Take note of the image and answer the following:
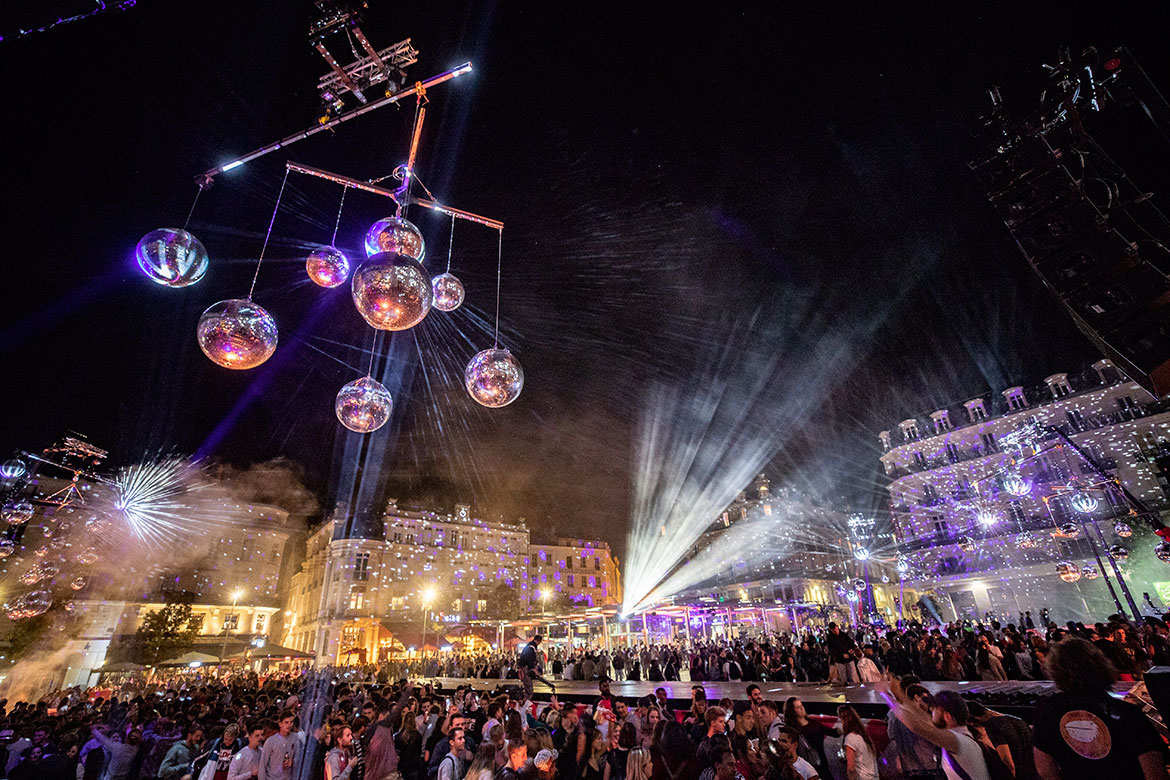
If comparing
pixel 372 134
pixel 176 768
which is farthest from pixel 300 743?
pixel 372 134

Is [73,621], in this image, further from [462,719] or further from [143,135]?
[462,719]

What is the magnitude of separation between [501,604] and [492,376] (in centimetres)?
4827

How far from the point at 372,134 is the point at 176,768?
365 inches

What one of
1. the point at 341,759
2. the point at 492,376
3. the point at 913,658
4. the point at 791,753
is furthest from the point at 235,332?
the point at 913,658

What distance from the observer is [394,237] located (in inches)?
188

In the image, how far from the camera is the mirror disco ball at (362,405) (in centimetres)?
529

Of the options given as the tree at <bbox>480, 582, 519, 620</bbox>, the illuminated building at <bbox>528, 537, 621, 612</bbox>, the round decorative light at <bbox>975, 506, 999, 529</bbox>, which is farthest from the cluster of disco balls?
the illuminated building at <bbox>528, 537, 621, 612</bbox>

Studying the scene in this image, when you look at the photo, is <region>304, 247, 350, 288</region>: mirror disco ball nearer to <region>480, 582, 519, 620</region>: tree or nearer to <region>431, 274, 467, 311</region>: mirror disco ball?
<region>431, 274, 467, 311</region>: mirror disco ball

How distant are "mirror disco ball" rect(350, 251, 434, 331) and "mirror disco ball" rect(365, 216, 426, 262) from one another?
897 millimetres

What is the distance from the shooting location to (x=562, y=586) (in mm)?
55250

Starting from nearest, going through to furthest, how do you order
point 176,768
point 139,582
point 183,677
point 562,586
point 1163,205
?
point 1163,205
point 176,768
point 183,677
point 139,582
point 562,586

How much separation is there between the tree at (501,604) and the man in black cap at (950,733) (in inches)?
1883

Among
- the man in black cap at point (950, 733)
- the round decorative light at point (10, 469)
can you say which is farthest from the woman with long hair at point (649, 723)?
the round decorative light at point (10, 469)

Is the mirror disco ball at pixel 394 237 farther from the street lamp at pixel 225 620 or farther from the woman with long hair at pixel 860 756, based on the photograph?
the street lamp at pixel 225 620
